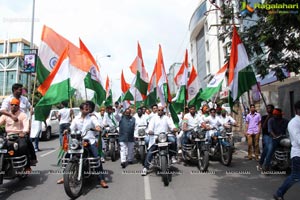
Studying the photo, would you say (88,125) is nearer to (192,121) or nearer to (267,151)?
(192,121)

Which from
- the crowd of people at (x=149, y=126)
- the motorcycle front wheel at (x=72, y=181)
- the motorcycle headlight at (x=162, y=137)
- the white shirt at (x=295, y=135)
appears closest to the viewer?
the white shirt at (x=295, y=135)

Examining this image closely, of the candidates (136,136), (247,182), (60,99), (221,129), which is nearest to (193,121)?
(221,129)

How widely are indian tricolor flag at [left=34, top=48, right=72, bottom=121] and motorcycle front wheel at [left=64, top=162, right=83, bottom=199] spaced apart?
1.63 m

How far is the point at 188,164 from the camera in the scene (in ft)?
27.2

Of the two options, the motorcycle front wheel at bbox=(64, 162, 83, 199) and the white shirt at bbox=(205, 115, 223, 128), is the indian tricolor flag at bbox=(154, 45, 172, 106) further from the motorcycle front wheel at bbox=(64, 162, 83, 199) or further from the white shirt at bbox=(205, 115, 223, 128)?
the motorcycle front wheel at bbox=(64, 162, 83, 199)

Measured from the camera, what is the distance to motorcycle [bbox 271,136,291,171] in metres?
6.62

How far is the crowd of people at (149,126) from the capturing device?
5574 millimetres

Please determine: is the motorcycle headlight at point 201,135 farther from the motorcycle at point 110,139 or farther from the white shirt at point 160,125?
the motorcycle at point 110,139

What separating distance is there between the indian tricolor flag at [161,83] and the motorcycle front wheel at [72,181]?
4168mm

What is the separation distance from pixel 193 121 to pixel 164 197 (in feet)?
11.4

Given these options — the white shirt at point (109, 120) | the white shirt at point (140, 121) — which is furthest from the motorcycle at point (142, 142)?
the white shirt at point (109, 120)

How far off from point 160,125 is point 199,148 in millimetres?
1320

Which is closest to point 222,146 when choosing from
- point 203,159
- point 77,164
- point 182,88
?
point 203,159

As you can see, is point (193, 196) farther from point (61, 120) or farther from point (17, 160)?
point (61, 120)
